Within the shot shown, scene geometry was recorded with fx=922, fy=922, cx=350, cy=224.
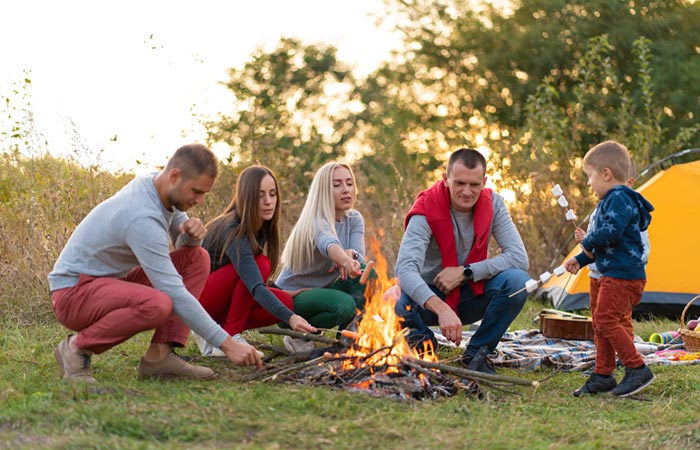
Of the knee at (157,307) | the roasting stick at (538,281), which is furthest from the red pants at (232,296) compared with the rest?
the roasting stick at (538,281)

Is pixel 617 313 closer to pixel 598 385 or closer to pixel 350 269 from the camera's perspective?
pixel 598 385

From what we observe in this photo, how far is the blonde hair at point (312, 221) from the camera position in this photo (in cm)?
576

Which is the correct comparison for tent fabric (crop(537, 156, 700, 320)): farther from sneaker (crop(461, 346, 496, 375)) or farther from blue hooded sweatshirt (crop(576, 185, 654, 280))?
blue hooded sweatshirt (crop(576, 185, 654, 280))

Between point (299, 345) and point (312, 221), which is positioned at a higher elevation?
point (312, 221)

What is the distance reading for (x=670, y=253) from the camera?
8.22 meters

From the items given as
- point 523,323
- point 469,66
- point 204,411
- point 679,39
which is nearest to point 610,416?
point 204,411

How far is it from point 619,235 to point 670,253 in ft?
12.4

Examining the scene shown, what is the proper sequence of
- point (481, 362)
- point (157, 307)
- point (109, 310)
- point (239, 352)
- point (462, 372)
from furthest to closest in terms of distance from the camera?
point (481, 362) < point (462, 372) < point (109, 310) < point (157, 307) < point (239, 352)

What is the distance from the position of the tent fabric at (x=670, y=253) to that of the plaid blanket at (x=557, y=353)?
147cm

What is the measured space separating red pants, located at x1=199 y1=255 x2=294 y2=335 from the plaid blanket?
142 centimetres

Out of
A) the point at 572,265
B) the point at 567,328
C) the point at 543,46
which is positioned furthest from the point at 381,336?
the point at 543,46

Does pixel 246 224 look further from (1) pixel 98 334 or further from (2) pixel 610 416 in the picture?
(2) pixel 610 416

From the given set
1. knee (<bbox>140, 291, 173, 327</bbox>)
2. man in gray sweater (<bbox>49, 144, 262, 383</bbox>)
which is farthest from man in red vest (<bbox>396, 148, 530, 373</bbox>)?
knee (<bbox>140, 291, 173, 327</bbox>)

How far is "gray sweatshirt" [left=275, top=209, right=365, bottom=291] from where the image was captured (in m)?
5.87
